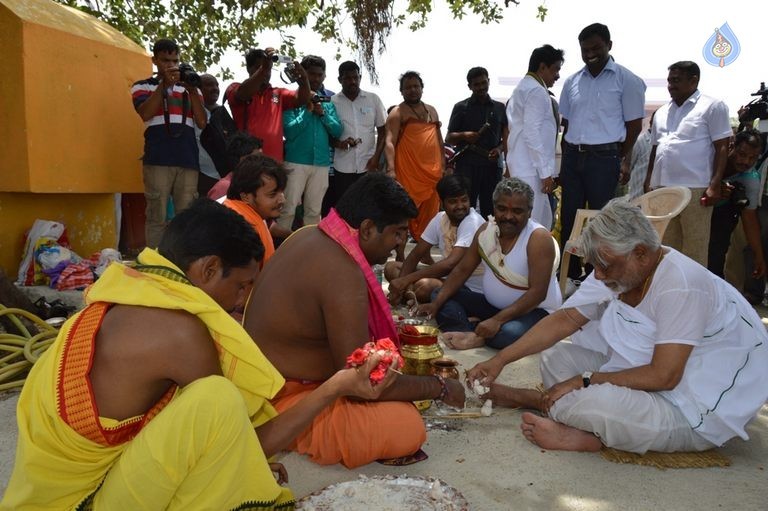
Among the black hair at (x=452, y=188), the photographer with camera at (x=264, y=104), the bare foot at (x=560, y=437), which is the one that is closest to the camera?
the bare foot at (x=560, y=437)

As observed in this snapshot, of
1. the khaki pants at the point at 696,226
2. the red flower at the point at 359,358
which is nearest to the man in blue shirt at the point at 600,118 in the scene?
the khaki pants at the point at 696,226

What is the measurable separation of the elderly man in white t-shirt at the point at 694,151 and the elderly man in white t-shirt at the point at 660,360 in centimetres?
274

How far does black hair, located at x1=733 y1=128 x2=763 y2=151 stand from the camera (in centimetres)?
551

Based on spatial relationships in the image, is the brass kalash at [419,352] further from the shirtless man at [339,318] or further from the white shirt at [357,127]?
the white shirt at [357,127]

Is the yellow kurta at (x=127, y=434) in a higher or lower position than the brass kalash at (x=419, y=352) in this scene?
higher

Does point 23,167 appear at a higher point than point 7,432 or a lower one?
higher

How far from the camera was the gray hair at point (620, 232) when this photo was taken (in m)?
2.54

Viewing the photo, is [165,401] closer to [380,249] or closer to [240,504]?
[240,504]

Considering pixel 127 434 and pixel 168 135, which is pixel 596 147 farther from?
pixel 127 434

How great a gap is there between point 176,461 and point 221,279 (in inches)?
20.1

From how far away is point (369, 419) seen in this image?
252cm

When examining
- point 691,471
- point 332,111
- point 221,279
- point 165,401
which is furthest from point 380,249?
point 332,111

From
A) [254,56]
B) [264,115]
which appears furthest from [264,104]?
[254,56]

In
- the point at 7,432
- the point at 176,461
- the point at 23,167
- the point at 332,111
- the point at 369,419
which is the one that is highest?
the point at 332,111
